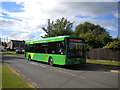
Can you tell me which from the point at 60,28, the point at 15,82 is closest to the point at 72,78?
the point at 15,82

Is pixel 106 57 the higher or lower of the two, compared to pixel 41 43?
lower

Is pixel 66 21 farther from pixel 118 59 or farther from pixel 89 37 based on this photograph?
pixel 118 59

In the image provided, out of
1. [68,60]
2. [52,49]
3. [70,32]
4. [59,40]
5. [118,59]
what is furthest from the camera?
[70,32]

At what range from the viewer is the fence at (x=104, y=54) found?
68.4 feet

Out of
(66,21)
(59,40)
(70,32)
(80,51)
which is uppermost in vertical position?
(66,21)

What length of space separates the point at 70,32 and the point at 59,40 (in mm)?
31988

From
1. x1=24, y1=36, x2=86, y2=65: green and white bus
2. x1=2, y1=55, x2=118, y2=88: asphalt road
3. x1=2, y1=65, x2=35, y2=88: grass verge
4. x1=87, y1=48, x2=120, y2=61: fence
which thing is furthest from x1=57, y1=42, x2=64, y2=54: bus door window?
x1=87, y1=48, x2=120, y2=61: fence

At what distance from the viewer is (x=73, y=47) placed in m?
13.9

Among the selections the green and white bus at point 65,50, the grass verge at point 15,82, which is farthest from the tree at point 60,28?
the grass verge at point 15,82

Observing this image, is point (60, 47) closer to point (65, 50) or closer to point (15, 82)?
point (65, 50)

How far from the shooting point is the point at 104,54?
74.3ft

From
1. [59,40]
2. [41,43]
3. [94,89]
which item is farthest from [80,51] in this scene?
[94,89]

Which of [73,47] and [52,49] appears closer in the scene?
[73,47]

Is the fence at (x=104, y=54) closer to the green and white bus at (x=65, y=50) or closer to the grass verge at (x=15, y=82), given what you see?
the green and white bus at (x=65, y=50)
